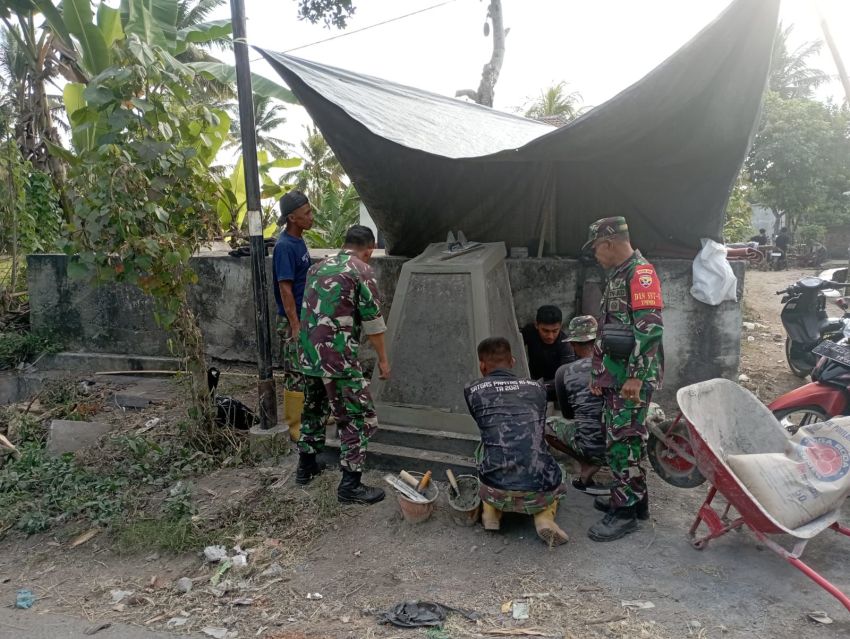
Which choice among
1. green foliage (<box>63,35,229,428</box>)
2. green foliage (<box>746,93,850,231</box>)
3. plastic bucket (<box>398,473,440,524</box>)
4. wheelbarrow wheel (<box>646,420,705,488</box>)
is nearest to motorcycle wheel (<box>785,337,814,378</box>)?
wheelbarrow wheel (<box>646,420,705,488</box>)

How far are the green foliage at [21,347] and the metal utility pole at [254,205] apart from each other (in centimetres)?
383

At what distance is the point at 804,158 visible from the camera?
19203mm

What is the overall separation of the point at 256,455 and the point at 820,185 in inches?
864

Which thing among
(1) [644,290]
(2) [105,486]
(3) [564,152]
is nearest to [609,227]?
(1) [644,290]

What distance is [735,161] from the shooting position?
4.29m

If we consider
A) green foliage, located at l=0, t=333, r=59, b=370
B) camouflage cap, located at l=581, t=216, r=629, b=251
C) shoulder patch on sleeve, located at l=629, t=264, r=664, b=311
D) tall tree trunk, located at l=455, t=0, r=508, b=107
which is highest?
tall tree trunk, located at l=455, t=0, r=508, b=107

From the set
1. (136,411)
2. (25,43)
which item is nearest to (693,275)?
(136,411)

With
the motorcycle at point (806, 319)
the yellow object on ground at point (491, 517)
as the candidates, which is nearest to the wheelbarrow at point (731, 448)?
the yellow object on ground at point (491, 517)

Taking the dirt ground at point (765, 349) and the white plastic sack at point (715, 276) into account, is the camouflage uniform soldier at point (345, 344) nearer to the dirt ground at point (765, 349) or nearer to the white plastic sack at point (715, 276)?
the white plastic sack at point (715, 276)

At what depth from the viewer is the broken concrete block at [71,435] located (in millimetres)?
4816

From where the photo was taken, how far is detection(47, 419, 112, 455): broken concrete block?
4.82m

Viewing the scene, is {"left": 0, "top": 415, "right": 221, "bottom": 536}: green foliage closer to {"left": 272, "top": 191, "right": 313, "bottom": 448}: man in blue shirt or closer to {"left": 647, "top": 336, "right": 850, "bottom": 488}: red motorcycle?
{"left": 272, "top": 191, "right": 313, "bottom": 448}: man in blue shirt

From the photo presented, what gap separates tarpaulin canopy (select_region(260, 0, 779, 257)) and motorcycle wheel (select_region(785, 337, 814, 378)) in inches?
76.2

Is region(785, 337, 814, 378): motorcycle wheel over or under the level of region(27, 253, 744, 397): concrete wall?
under
